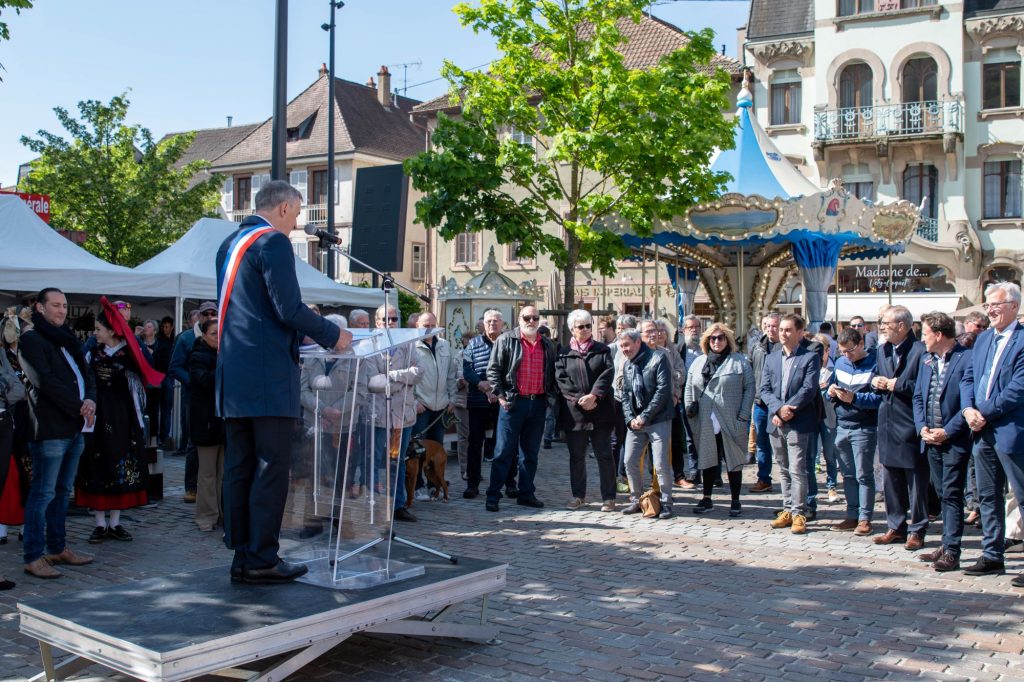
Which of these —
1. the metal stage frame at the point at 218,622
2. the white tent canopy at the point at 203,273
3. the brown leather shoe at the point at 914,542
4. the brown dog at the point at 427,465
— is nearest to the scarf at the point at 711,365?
the brown leather shoe at the point at 914,542

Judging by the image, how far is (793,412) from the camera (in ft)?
29.6

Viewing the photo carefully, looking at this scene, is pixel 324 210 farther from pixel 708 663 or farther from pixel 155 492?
pixel 708 663

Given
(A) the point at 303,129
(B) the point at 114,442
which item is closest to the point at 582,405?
(B) the point at 114,442

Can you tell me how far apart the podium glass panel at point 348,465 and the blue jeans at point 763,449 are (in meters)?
6.96

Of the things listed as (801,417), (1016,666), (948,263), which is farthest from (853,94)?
(1016,666)

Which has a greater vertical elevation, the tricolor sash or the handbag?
the tricolor sash

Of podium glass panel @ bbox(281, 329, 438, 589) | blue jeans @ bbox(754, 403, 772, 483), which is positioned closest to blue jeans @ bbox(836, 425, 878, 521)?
blue jeans @ bbox(754, 403, 772, 483)

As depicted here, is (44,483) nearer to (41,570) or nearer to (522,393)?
(41,570)

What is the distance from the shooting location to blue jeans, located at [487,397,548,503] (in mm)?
10258

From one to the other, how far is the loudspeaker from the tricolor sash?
9424 millimetres

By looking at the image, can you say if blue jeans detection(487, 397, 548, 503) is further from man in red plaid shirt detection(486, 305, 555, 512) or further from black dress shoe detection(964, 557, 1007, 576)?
black dress shoe detection(964, 557, 1007, 576)

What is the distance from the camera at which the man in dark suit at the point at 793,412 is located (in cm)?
906

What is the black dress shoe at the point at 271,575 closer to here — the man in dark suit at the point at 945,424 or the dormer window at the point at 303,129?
the man in dark suit at the point at 945,424

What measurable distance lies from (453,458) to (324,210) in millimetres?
35060
